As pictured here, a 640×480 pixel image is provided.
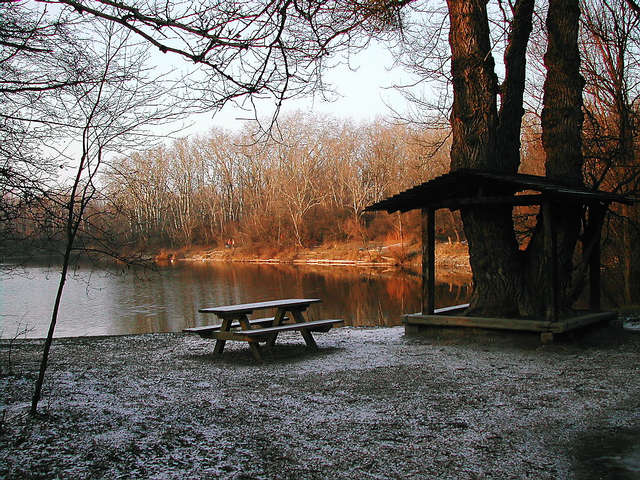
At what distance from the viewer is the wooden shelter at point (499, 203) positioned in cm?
862

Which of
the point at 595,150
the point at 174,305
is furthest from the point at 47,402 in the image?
the point at 174,305

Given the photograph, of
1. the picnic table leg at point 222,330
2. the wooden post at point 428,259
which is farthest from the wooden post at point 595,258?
the picnic table leg at point 222,330

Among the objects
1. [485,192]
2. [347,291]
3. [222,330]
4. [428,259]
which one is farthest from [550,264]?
[347,291]

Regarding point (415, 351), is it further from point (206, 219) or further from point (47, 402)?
point (206, 219)

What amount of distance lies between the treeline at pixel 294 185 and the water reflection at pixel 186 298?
8.93 m

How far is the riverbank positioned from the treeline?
3.84 feet

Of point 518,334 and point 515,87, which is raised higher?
point 515,87

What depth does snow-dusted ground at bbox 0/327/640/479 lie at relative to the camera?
4.15m

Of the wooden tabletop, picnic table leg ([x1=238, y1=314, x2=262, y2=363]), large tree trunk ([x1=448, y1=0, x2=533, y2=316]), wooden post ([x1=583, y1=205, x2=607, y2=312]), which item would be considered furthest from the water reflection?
large tree trunk ([x1=448, y1=0, x2=533, y2=316])

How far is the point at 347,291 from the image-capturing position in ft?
85.9

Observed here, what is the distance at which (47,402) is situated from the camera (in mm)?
5562

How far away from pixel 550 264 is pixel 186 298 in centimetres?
1832

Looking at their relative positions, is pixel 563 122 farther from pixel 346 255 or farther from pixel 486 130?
pixel 346 255

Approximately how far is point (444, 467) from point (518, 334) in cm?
542
